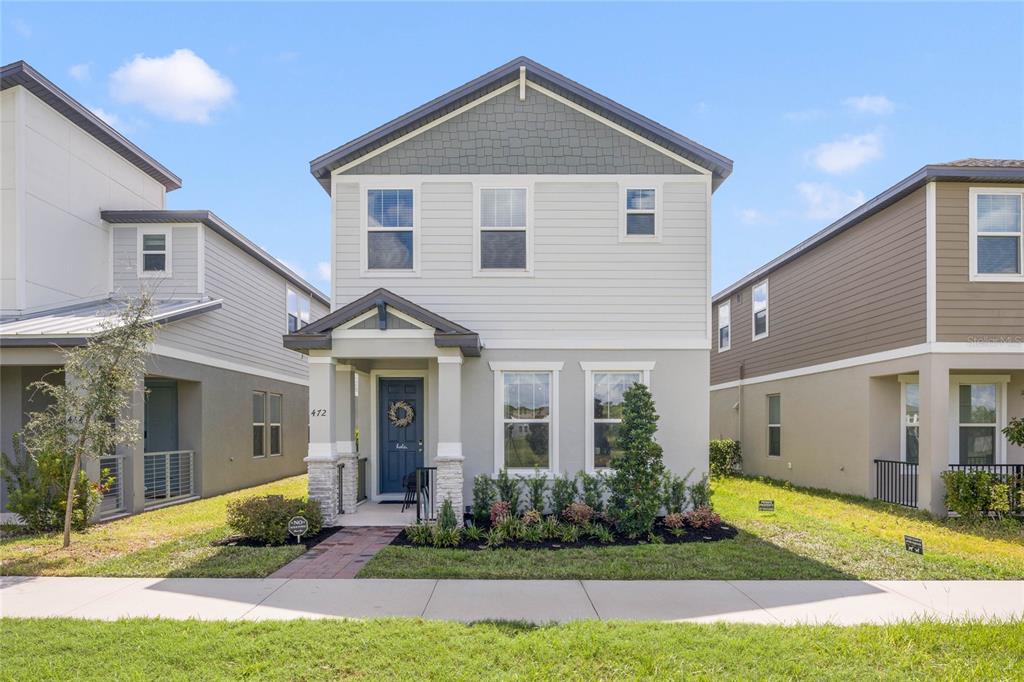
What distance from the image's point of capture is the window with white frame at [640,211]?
436 inches

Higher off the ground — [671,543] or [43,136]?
[43,136]

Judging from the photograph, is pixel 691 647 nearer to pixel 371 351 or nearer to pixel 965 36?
pixel 371 351

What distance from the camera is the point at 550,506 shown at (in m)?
10.4

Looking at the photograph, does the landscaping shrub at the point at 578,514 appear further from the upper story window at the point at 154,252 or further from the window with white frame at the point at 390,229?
the upper story window at the point at 154,252

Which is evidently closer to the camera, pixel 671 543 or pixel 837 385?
pixel 671 543

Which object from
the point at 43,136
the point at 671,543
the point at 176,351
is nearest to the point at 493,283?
the point at 671,543

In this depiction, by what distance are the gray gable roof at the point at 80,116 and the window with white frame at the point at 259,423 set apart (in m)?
6.35

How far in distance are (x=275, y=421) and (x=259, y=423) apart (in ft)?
3.81

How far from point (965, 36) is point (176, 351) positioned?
614 inches

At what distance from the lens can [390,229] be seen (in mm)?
11008

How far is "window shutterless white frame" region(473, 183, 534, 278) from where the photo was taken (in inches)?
433

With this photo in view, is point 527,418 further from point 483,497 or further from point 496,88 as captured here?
point 496,88

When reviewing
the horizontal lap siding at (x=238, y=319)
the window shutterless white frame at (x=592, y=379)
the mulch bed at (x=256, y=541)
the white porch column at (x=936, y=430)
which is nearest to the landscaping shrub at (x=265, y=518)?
the mulch bed at (x=256, y=541)

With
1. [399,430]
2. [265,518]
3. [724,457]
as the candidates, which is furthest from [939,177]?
[265,518]
